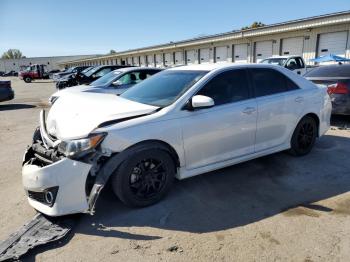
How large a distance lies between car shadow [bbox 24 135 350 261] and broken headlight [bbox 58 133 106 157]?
2.65ft

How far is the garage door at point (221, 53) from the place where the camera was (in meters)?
28.3

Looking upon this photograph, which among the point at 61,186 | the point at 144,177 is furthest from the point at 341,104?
the point at 61,186

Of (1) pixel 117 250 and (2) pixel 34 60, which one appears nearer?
(1) pixel 117 250

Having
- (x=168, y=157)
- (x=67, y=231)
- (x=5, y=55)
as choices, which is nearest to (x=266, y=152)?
(x=168, y=157)

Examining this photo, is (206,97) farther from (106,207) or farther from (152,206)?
(106,207)

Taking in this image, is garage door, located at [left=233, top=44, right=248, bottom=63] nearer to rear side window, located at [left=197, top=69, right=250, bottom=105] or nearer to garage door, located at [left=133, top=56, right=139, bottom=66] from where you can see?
rear side window, located at [left=197, top=69, right=250, bottom=105]

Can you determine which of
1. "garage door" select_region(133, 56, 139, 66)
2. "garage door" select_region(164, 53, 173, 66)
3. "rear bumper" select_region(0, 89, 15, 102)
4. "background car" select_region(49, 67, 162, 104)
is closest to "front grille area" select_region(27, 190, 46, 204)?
"background car" select_region(49, 67, 162, 104)

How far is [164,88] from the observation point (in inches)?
167

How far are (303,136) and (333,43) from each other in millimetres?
16663

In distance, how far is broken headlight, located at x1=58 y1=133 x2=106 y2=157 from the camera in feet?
10.4

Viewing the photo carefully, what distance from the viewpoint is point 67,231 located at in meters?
3.14

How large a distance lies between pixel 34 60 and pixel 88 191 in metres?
99.3

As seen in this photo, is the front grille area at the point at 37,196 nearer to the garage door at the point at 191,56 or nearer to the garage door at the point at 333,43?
the garage door at the point at 333,43

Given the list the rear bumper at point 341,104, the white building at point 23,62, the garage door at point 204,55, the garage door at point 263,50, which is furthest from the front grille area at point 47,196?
the white building at point 23,62
